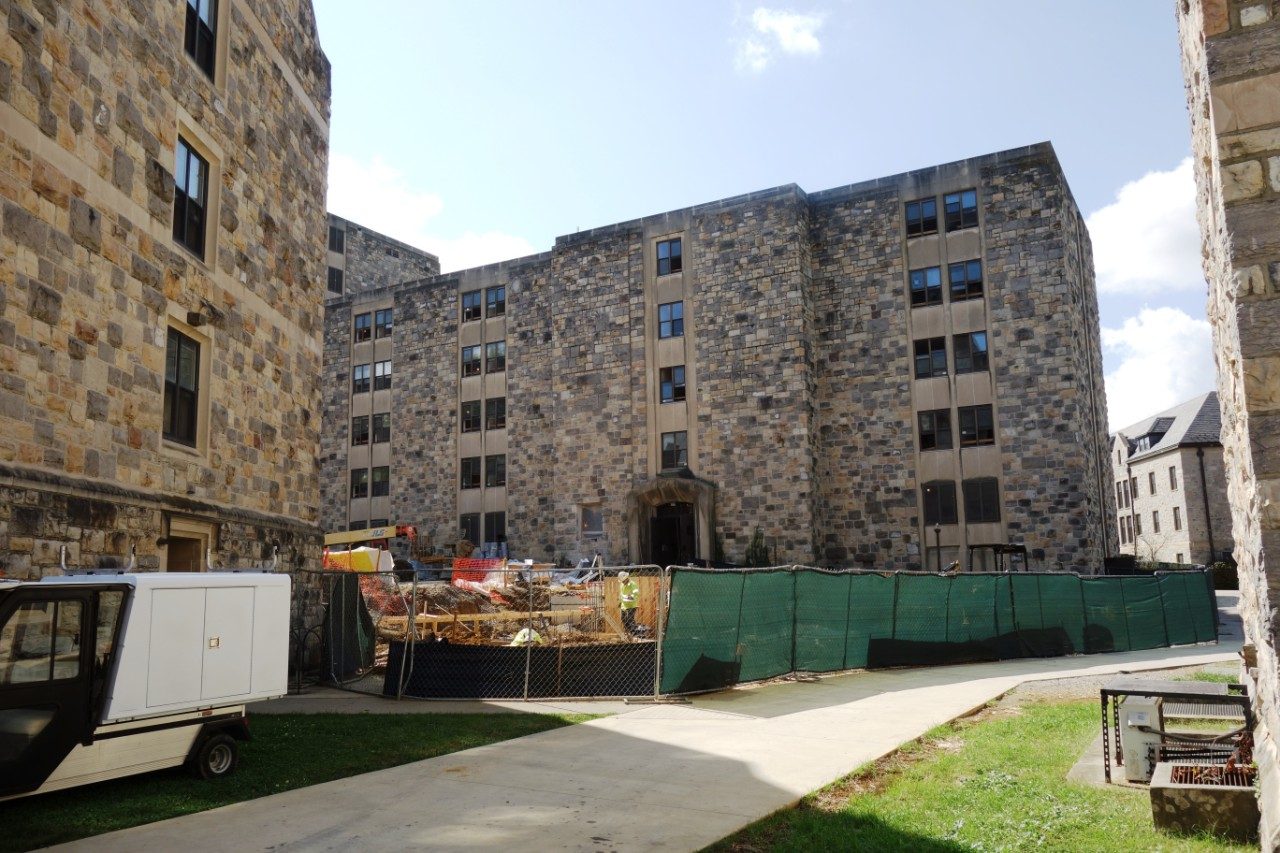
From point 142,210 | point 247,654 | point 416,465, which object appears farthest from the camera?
point 416,465

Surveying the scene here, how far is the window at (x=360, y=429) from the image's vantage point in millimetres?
42281

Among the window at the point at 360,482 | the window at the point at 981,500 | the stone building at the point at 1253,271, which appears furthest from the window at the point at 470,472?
the stone building at the point at 1253,271

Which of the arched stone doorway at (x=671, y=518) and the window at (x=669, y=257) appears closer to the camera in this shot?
the arched stone doorway at (x=671, y=518)

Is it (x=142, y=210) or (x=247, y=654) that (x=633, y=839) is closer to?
(x=247, y=654)

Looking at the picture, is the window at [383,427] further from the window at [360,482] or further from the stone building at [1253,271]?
the stone building at [1253,271]

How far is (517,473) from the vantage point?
125 feet

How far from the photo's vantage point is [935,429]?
30969 millimetres

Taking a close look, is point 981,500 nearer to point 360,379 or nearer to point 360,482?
point 360,482

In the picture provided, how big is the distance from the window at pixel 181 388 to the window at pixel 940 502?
2321 cm

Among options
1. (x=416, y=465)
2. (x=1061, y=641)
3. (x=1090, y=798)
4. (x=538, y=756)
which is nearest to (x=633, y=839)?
(x=538, y=756)

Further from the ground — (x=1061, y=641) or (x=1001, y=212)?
(x=1001, y=212)

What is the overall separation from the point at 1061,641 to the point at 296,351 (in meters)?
17.2

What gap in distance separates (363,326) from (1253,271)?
41.8 m

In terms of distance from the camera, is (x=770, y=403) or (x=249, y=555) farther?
(x=770, y=403)
